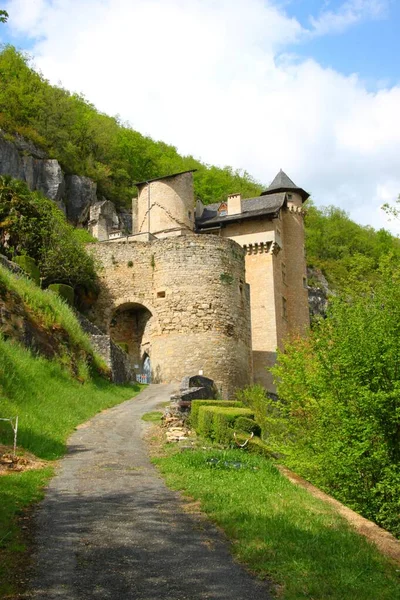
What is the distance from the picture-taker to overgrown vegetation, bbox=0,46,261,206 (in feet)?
148

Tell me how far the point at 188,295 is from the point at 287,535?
70.6 feet

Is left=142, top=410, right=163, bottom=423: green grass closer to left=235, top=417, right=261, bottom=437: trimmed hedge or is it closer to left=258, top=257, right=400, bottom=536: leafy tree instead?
left=258, top=257, right=400, bottom=536: leafy tree

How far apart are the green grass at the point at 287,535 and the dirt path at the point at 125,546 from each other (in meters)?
0.24

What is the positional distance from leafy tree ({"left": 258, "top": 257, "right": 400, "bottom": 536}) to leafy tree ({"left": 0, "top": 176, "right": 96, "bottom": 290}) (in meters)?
13.8

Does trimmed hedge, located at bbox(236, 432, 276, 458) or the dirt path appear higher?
trimmed hedge, located at bbox(236, 432, 276, 458)

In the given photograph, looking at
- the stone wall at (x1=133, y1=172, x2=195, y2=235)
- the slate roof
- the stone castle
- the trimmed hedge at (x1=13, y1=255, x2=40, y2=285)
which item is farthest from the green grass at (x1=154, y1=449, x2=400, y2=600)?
the slate roof

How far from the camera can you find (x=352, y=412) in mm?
13258

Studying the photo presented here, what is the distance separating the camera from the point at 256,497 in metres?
7.59

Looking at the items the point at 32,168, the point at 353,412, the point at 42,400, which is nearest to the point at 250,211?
the point at 32,168

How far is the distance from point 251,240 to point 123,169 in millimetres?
20780

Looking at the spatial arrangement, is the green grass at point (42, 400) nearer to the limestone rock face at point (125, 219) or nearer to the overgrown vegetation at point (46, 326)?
the overgrown vegetation at point (46, 326)

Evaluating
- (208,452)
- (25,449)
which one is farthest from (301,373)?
(25,449)

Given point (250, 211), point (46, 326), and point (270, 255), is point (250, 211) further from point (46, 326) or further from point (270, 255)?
point (46, 326)

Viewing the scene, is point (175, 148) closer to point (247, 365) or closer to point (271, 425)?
point (247, 365)
